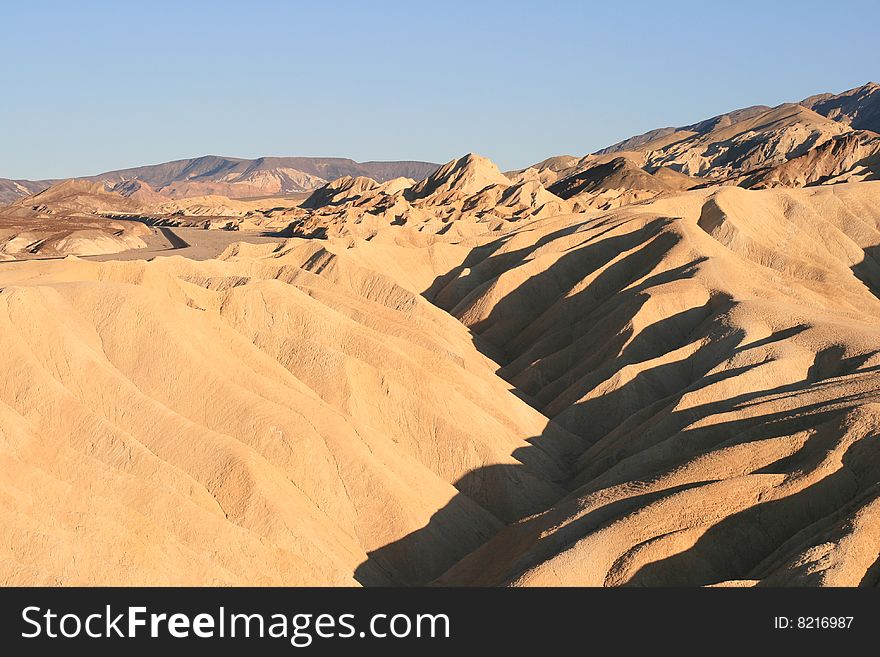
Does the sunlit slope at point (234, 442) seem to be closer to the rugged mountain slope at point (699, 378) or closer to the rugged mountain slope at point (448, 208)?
the rugged mountain slope at point (699, 378)

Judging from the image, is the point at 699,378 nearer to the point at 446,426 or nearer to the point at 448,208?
the point at 446,426

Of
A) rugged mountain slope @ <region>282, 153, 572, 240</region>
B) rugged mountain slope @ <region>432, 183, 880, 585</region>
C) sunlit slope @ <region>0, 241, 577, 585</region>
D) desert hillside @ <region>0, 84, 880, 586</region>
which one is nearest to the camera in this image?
sunlit slope @ <region>0, 241, 577, 585</region>

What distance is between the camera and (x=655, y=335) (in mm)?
42375

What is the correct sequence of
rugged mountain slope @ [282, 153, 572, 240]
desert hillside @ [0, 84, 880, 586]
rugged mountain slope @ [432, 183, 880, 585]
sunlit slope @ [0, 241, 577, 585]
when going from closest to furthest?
sunlit slope @ [0, 241, 577, 585]
desert hillside @ [0, 84, 880, 586]
rugged mountain slope @ [432, 183, 880, 585]
rugged mountain slope @ [282, 153, 572, 240]

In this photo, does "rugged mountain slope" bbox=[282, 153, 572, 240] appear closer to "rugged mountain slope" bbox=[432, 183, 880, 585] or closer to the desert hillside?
"rugged mountain slope" bbox=[432, 183, 880, 585]

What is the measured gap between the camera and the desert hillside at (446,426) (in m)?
19.8

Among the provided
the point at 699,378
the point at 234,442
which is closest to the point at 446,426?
the point at 234,442

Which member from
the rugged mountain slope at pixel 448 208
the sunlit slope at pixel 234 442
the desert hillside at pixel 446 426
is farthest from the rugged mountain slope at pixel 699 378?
the rugged mountain slope at pixel 448 208

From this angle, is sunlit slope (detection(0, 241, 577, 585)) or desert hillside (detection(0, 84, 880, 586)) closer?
sunlit slope (detection(0, 241, 577, 585))

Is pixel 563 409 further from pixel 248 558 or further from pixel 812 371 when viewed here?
pixel 248 558

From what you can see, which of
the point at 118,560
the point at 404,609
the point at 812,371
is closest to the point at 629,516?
the point at 404,609

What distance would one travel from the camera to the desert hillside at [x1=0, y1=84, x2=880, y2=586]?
1981cm

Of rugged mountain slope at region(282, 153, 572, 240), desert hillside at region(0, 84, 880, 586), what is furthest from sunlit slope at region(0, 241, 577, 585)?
rugged mountain slope at region(282, 153, 572, 240)

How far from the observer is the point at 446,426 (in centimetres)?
3050
